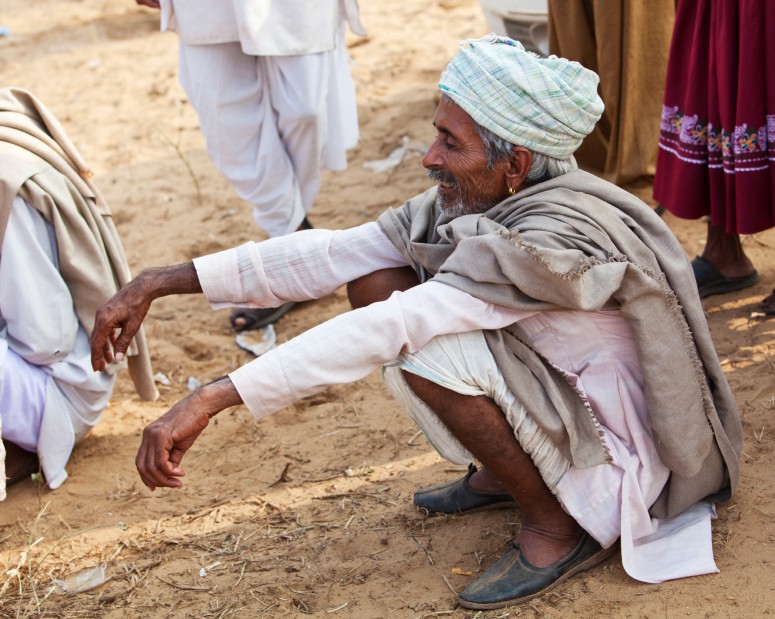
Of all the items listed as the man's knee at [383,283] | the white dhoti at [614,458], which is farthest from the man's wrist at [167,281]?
the white dhoti at [614,458]

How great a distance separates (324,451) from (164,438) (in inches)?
50.2

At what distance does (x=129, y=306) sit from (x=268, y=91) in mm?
1953

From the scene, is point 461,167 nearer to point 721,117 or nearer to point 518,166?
point 518,166

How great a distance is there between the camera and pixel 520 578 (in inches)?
98.5

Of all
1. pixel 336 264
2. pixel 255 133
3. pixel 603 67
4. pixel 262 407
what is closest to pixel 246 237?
Answer: pixel 255 133

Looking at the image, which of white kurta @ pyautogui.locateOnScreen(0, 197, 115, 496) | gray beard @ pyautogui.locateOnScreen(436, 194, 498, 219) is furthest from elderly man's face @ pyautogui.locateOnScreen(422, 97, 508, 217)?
white kurta @ pyautogui.locateOnScreen(0, 197, 115, 496)

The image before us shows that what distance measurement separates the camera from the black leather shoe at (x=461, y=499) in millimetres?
2875

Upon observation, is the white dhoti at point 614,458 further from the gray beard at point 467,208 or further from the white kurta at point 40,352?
the white kurta at point 40,352

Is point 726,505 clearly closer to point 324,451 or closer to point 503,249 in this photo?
point 503,249

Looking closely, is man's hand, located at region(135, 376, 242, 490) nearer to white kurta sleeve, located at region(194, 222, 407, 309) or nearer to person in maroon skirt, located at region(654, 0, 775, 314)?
white kurta sleeve, located at region(194, 222, 407, 309)

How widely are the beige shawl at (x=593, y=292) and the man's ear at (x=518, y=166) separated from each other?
0.30ft

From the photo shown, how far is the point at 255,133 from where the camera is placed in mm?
4352

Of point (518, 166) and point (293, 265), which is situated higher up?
point (518, 166)

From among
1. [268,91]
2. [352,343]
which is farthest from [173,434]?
[268,91]
